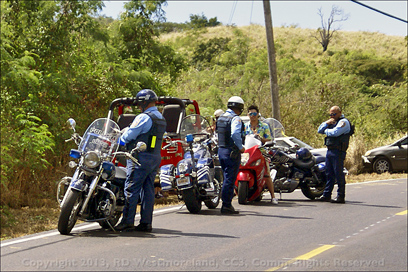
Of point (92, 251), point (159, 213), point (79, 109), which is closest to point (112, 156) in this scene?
point (92, 251)

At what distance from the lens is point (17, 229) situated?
10672 millimetres

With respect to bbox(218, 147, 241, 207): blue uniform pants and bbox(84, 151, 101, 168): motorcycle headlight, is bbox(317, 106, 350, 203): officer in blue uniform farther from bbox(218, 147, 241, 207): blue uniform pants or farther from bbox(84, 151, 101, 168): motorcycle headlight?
bbox(84, 151, 101, 168): motorcycle headlight

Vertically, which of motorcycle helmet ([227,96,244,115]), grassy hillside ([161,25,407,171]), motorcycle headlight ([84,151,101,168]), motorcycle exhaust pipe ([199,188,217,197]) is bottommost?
motorcycle exhaust pipe ([199,188,217,197])

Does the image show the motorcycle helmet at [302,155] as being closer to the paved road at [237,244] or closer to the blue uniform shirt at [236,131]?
the paved road at [237,244]

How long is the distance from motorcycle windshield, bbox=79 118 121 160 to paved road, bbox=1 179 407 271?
3.96 feet

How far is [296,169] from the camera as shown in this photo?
1410 centimetres

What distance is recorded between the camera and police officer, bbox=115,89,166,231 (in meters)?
9.31

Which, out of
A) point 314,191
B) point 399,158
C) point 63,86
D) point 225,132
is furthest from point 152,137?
point 399,158

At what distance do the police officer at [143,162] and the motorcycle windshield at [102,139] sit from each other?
213 millimetres

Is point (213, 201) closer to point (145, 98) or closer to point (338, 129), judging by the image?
point (338, 129)

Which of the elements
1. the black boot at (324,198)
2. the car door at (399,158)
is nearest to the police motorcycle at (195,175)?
the black boot at (324,198)

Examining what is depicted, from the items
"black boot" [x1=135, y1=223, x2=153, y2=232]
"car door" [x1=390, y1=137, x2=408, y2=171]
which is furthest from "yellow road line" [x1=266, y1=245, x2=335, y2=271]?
"car door" [x1=390, y1=137, x2=408, y2=171]

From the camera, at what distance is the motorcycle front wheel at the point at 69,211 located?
8648mm

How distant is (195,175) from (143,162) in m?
1.94
